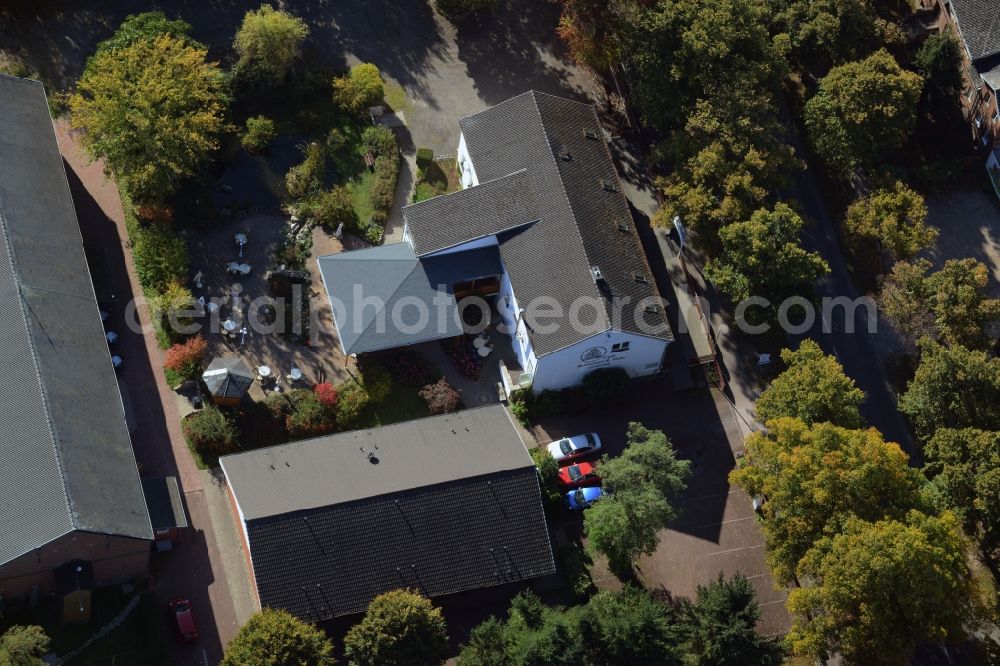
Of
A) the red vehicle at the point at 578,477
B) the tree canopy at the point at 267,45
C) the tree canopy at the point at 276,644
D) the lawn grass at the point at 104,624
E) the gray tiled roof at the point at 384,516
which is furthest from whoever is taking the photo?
the tree canopy at the point at 267,45

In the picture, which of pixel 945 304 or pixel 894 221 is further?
pixel 894 221

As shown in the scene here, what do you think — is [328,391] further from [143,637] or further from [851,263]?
[851,263]

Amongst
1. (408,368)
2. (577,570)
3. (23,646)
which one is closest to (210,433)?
(408,368)

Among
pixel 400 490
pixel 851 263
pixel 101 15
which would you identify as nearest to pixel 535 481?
pixel 400 490

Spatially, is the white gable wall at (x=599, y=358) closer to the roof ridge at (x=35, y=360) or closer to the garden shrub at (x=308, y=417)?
the garden shrub at (x=308, y=417)

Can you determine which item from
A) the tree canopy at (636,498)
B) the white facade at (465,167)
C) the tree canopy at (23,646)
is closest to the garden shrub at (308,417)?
the tree canopy at (636,498)

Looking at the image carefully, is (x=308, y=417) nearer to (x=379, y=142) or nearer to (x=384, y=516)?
(x=384, y=516)
